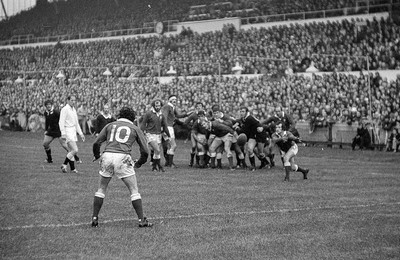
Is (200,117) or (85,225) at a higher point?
(200,117)

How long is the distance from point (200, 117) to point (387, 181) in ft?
21.3

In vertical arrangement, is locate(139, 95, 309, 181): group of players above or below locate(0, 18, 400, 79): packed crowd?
below

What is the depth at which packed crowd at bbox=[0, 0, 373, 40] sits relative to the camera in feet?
145

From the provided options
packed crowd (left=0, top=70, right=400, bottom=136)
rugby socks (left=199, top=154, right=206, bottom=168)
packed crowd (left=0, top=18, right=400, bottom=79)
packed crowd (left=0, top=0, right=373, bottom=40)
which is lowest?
rugby socks (left=199, top=154, right=206, bottom=168)

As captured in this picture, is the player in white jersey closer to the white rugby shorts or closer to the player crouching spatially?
the white rugby shorts

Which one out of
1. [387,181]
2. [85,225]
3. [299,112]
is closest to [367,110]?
[299,112]

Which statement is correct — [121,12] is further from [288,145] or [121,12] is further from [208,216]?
[208,216]

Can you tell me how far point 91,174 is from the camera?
1916cm

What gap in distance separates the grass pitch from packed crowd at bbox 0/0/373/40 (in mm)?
24156

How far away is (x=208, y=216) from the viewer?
471 inches

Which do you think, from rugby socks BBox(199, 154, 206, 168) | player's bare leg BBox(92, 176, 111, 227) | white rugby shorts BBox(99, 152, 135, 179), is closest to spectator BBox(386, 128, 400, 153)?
rugby socks BBox(199, 154, 206, 168)

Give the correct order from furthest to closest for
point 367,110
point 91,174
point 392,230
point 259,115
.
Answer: point 259,115 → point 367,110 → point 91,174 → point 392,230

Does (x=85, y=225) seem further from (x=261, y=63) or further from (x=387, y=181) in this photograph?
(x=261, y=63)

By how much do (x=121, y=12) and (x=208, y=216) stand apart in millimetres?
49949
